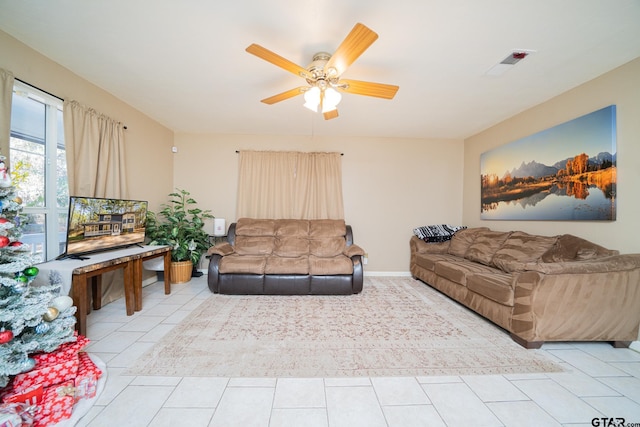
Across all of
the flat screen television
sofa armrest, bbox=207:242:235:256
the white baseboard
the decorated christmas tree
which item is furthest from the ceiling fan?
the white baseboard

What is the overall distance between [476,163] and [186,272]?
499 cm

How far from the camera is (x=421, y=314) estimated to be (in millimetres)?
2602

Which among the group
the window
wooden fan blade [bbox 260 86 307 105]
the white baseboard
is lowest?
the white baseboard

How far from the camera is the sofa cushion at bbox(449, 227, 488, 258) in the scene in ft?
11.4

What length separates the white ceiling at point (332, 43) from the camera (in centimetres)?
157

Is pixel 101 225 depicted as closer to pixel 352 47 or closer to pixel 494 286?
pixel 352 47

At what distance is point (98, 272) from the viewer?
80.6 inches

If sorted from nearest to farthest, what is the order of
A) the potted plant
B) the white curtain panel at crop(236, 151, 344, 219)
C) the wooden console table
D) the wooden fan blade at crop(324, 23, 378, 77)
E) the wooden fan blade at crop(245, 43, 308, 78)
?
the wooden fan blade at crop(324, 23, 378, 77) < the wooden fan blade at crop(245, 43, 308, 78) < the wooden console table < the potted plant < the white curtain panel at crop(236, 151, 344, 219)

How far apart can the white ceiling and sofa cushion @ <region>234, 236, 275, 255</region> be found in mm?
1923

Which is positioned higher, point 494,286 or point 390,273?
point 494,286

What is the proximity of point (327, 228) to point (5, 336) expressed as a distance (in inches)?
124

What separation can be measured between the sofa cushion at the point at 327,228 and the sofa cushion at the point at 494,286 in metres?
1.83

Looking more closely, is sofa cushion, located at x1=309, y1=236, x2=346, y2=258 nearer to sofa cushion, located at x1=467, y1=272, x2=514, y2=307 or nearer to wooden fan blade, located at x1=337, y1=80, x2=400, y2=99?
sofa cushion, located at x1=467, y1=272, x2=514, y2=307

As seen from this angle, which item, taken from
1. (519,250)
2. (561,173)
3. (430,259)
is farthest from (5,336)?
(561,173)
